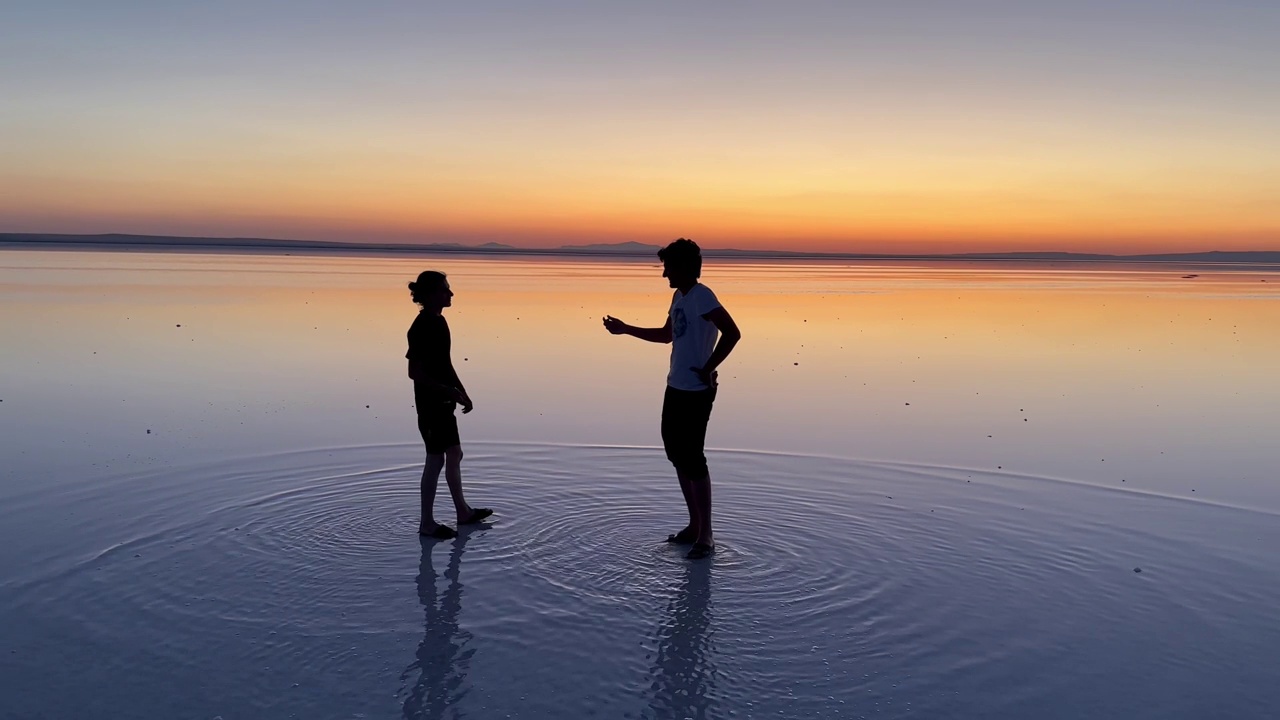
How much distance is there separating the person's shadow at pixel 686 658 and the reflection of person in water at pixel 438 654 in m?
0.98

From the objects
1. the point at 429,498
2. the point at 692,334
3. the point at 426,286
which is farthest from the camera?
the point at 426,286

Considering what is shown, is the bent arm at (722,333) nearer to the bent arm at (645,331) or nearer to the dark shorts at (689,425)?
the dark shorts at (689,425)

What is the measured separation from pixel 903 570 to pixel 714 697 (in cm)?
245

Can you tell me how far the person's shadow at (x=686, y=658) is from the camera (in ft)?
15.2

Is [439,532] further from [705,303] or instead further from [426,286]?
[705,303]

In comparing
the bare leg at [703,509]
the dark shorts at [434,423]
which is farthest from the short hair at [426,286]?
the bare leg at [703,509]

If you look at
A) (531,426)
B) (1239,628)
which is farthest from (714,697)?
(531,426)

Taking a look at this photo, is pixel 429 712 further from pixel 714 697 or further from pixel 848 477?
pixel 848 477

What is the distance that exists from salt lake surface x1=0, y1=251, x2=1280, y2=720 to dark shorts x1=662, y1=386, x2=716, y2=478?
2.10 ft

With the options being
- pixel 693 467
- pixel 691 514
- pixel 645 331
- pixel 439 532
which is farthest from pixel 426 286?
pixel 691 514

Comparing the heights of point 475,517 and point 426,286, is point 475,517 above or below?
below

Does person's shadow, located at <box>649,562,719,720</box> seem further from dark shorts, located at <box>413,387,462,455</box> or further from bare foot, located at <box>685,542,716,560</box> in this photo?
dark shorts, located at <box>413,387,462,455</box>

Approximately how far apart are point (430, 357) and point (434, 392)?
266 mm

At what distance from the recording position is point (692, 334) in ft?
22.9
